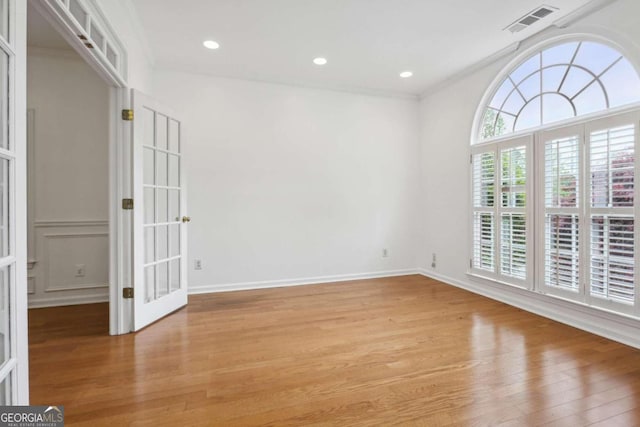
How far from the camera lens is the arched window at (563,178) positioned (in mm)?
2395

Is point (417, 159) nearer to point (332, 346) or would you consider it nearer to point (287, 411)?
point (332, 346)

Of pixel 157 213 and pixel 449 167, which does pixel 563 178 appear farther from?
pixel 157 213

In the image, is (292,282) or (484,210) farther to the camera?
(292,282)

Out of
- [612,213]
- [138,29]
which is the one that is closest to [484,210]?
[612,213]

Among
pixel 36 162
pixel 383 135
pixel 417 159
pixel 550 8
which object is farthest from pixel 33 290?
pixel 550 8

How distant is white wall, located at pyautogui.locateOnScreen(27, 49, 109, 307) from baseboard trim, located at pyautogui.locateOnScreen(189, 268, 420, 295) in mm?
1122

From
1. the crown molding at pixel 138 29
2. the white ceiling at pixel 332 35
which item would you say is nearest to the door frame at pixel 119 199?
the crown molding at pixel 138 29

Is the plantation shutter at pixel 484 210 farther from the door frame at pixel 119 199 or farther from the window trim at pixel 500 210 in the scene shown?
the door frame at pixel 119 199

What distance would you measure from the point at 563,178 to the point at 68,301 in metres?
5.18

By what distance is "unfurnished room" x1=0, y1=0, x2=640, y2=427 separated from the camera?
170cm

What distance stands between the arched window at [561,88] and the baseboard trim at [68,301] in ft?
16.0

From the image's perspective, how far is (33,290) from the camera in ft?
10.6

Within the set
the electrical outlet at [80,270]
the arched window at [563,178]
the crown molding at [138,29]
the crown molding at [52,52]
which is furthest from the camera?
the electrical outlet at [80,270]

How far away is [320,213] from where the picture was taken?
420cm
